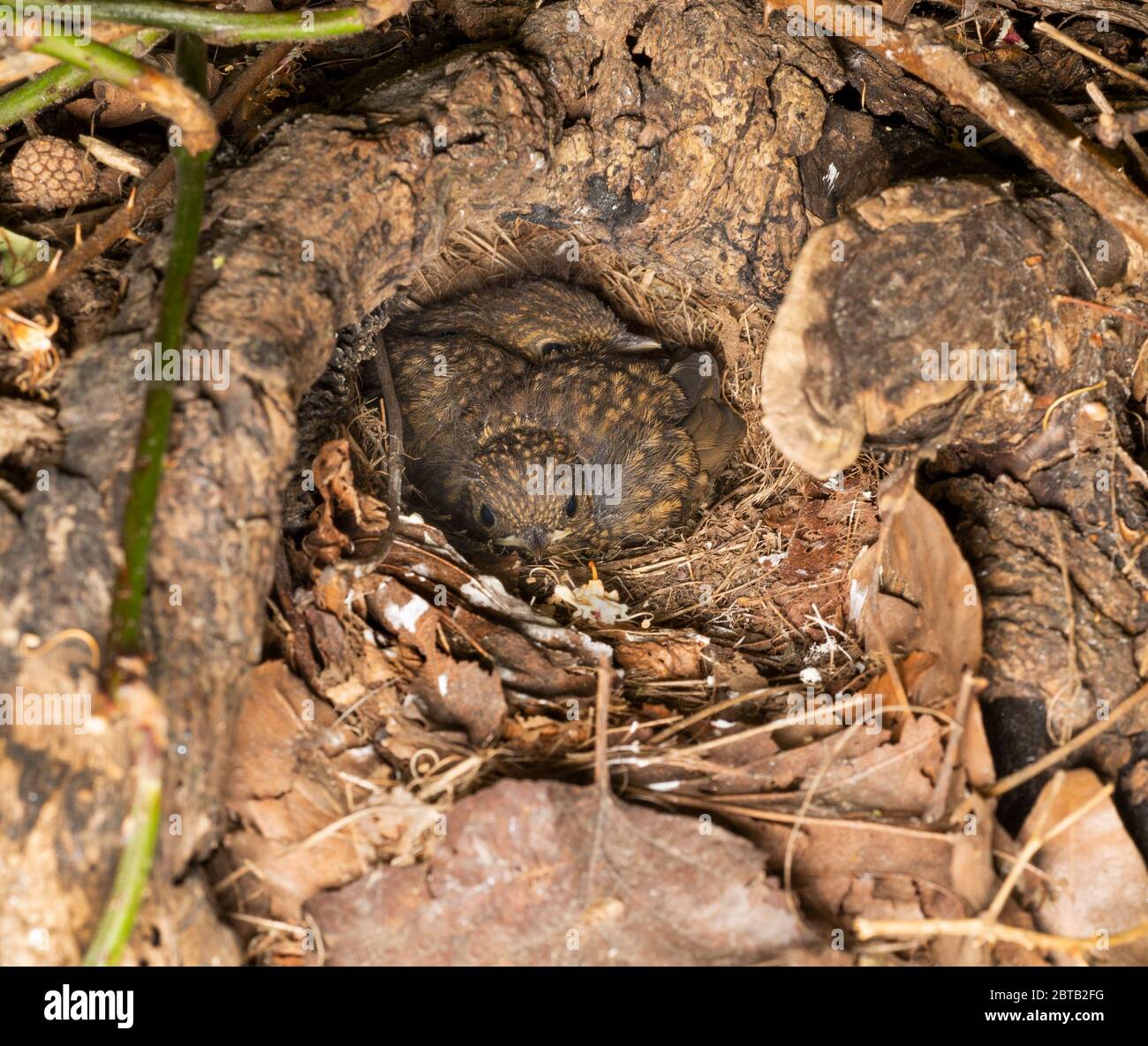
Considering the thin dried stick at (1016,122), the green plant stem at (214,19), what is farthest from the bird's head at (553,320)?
the green plant stem at (214,19)

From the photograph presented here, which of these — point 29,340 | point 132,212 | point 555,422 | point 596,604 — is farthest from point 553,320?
point 29,340

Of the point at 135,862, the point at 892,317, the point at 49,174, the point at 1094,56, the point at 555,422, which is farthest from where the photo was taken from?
the point at 555,422

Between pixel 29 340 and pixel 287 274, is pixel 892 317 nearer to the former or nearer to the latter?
pixel 287 274

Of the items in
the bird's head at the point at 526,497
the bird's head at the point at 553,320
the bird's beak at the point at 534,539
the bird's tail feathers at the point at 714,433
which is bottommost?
the bird's beak at the point at 534,539

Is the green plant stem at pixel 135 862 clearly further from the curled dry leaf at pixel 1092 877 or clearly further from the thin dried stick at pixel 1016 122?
the thin dried stick at pixel 1016 122

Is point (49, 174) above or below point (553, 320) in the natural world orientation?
below

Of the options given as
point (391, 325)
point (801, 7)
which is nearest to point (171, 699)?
point (801, 7)

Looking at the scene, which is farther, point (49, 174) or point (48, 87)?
point (49, 174)
